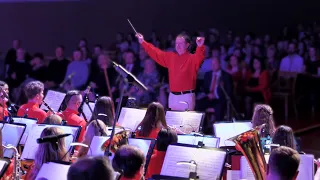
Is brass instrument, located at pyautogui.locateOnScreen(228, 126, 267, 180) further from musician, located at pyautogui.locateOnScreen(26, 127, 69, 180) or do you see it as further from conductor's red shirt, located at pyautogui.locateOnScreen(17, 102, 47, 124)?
conductor's red shirt, located at pyautogui.locateOnScreen(17, 102, 47, 124)

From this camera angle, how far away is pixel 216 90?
35.3 ft

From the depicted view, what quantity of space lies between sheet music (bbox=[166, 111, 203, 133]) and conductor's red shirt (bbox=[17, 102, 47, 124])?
144 cm

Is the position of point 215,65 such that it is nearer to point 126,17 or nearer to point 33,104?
point 33,104

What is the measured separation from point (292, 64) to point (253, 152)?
26.1 feet

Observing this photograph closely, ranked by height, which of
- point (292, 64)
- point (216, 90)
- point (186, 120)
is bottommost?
point (186, 120)

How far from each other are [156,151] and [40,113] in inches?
84.4

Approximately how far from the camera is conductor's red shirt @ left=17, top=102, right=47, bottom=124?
7293mm

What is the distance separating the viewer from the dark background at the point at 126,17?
47.6ft

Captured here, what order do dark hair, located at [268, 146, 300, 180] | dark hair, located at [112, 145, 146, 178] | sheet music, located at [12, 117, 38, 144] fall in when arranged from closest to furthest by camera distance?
dark hair, located at [268, 146, 300, 180]
dark hair, located at [112, 145, 146, 178]
sheet music, located at [12, 117, 38, 144]

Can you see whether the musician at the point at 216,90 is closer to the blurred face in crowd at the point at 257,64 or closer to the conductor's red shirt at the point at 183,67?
the blurred face in crowd at the point at 257,64

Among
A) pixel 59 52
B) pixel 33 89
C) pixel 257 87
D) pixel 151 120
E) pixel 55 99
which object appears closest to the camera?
pixel 151 120

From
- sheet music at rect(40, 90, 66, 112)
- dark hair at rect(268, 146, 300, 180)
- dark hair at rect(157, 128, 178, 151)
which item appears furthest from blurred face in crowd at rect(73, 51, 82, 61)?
dark hair at rect(268, 146, 300, 180)

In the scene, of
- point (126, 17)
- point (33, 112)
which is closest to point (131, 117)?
point (33, 112)

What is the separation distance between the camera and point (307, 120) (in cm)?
1167
